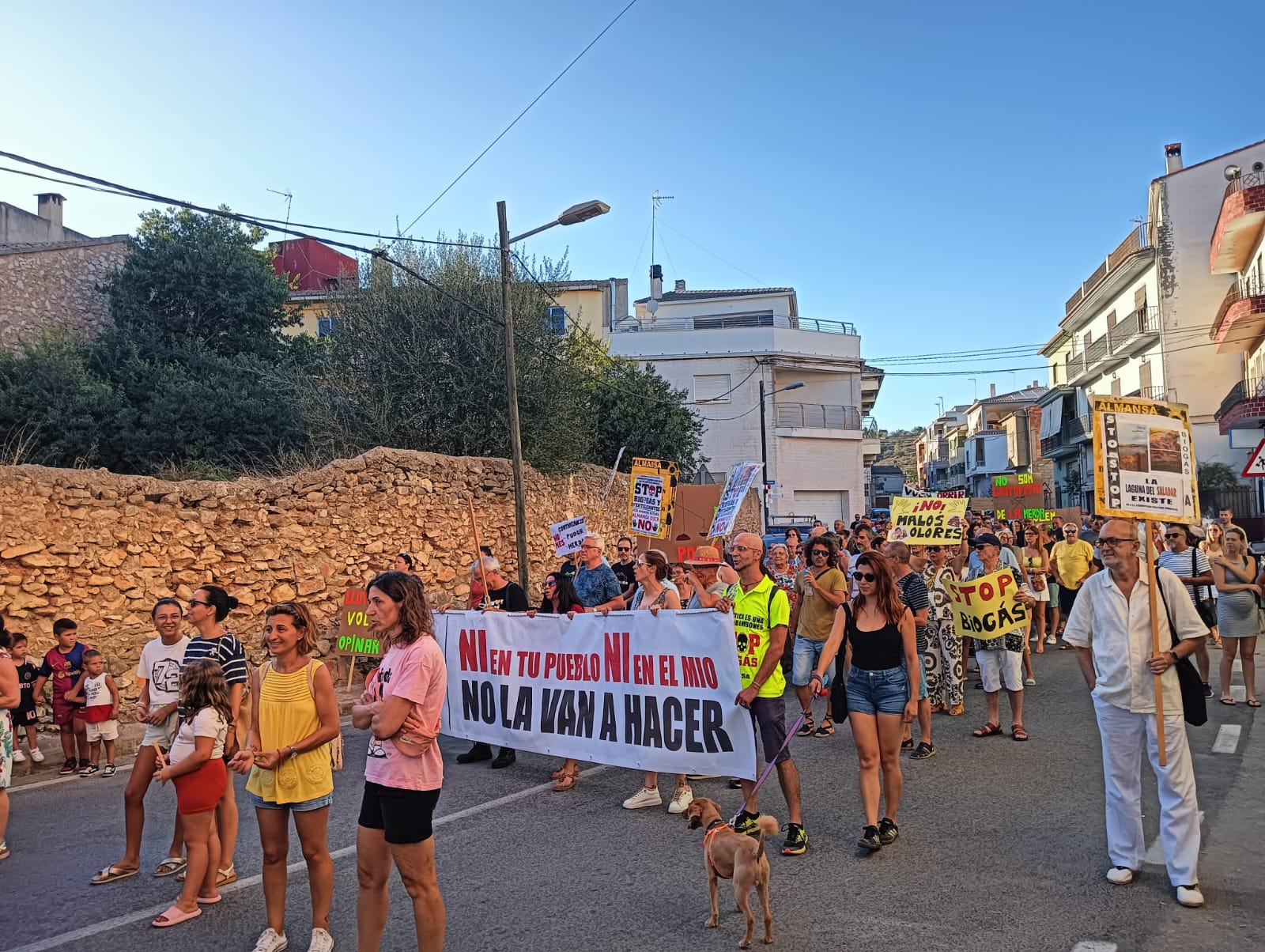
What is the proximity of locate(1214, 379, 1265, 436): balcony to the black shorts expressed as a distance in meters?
31.3

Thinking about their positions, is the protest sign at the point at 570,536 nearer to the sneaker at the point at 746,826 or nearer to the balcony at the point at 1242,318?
the sneaker at the point at 746,826

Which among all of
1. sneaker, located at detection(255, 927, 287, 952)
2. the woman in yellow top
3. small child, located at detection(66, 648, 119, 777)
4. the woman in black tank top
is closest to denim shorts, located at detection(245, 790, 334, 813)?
the woman in yellow top

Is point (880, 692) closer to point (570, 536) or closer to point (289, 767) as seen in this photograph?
point (289, 767)

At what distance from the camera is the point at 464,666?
816 centimetres

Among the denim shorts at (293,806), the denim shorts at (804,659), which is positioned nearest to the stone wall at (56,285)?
the denim shorts at (804,659)

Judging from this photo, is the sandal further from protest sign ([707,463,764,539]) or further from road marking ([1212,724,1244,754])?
protest sign ([707,463,764,539])

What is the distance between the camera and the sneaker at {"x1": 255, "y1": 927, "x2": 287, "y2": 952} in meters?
4.29

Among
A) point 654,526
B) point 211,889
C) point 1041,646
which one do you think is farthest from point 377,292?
point 211,889

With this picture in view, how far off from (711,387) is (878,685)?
3724 centimetres

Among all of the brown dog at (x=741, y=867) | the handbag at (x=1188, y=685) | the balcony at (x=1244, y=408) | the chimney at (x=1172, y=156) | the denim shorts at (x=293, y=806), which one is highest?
the chimney at (x=1172, y=156)

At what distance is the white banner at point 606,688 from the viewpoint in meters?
Answer: 6.24

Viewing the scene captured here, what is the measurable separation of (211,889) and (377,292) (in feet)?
52.0

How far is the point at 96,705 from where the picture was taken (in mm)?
8586

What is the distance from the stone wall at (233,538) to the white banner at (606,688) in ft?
16.3
